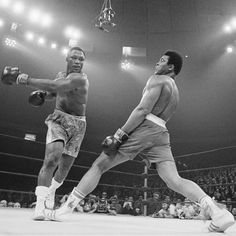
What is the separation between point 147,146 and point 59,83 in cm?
75

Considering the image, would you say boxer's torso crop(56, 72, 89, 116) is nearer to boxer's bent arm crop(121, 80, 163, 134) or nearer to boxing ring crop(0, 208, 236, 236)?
boxer's bent arm crop(121, 80, 163, 134)

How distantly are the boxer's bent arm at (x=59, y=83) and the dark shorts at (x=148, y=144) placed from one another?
0.60m

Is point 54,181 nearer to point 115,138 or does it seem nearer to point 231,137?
point 115,138

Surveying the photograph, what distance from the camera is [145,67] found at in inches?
409

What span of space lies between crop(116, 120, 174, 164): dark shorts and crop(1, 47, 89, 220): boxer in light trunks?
0.55 metres

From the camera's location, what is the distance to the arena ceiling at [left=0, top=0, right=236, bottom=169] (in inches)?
323

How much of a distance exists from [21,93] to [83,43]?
2673 mm

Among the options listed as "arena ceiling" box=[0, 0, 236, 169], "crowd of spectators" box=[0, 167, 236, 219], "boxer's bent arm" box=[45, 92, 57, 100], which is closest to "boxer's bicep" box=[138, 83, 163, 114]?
"boxer's bent arm" box=[45, 92, 57, 100]

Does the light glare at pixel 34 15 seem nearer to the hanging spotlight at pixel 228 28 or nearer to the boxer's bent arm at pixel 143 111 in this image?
the hanging spotlight at pixel 228 28

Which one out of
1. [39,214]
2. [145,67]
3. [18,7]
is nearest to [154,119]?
[39,214]

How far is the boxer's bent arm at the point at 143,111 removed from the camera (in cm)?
192

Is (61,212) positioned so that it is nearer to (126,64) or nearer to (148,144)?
(148,144)

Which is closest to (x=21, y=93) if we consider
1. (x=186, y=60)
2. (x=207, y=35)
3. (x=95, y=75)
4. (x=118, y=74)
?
(x=95, y=75)

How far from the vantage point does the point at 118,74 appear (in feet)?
34.9
